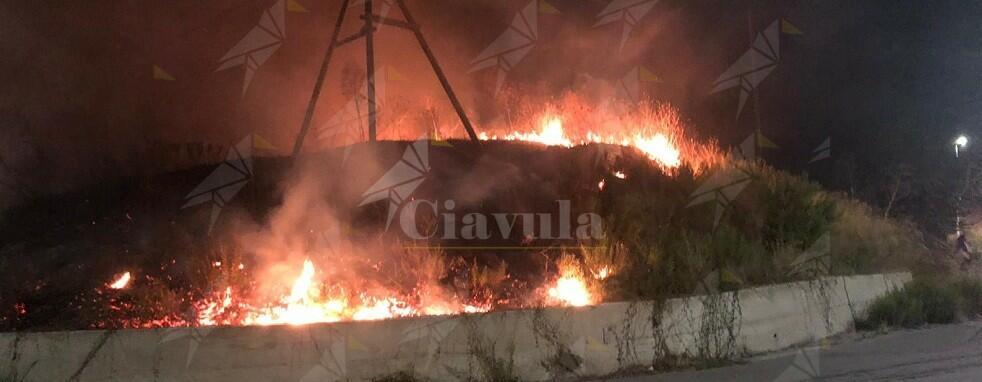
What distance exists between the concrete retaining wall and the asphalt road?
0.41 m

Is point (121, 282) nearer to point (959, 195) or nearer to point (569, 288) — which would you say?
point (569, 288)

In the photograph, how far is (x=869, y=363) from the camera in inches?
333

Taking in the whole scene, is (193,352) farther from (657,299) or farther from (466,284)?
(657,299)

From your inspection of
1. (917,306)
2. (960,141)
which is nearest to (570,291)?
(917,306)

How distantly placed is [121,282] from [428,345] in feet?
12.9

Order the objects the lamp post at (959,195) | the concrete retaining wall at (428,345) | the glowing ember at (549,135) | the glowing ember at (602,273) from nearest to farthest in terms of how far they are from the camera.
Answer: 1. the concrete retaining wall at (428,345)
2. the glowing ember at (602,273)
3. the glowing ember at (549,135)
4. the lamp post at (959,195)

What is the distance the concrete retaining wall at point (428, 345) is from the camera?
6.63 metres

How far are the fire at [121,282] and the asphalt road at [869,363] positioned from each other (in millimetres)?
5824

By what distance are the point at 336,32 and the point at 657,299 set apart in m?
7.71

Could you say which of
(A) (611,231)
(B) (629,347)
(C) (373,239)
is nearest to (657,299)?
(B) (629,347)

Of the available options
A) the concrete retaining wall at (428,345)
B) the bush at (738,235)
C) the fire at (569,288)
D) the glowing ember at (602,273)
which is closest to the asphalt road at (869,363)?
the concrete retaining wall at (428,345)

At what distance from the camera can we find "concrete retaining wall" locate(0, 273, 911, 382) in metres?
6.63

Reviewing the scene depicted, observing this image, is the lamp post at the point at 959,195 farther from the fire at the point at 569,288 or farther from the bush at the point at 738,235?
the fire at the point at 569,288

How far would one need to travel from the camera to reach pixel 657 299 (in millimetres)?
8367
